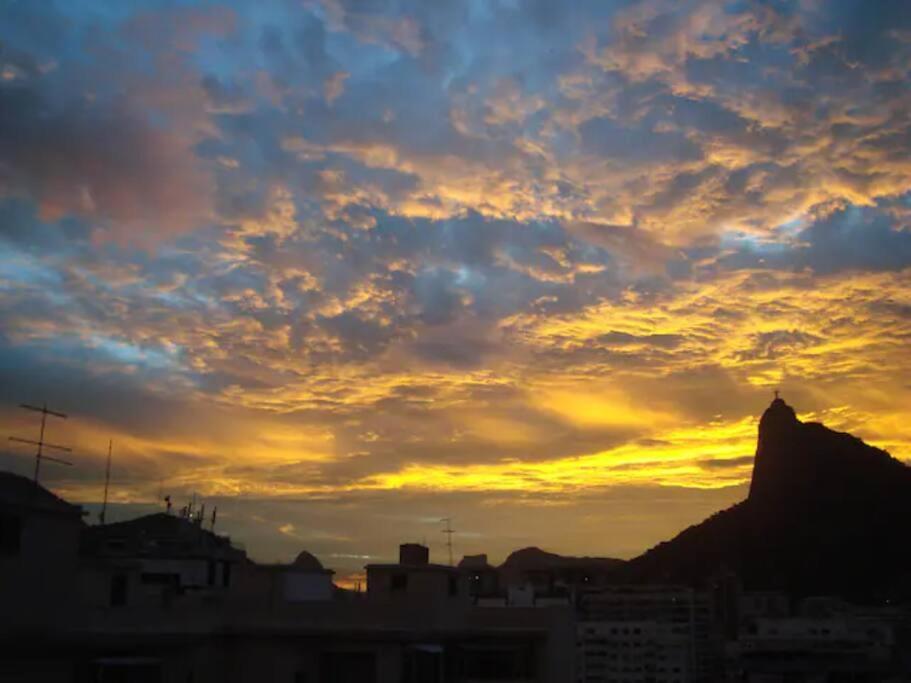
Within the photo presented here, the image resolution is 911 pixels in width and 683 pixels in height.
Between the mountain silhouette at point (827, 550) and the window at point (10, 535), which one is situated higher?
the mountain silhouette at point (827, 550)

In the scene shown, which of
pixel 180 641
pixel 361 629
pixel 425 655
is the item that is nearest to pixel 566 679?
pixel 425 655

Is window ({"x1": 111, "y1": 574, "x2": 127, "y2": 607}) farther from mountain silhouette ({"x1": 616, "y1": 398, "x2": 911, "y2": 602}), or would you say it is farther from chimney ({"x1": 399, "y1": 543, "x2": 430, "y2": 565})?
mountain silhouette ({"x1": 616, "y1": 398, "x2": 911, "y2": 602})

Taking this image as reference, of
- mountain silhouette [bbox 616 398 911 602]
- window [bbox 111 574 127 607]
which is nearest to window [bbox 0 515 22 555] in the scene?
window [bbox 111 574 127 607]

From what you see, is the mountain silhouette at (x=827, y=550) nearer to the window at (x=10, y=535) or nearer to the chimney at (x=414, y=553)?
the chimney at (x=414, y=553)

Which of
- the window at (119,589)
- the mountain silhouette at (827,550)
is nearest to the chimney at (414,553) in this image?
the window at (119,589)

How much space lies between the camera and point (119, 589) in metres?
28.2

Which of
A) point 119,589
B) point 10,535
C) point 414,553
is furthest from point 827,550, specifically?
point 10,535

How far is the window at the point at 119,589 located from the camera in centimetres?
2763

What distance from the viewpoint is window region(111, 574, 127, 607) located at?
27.6 m

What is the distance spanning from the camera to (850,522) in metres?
189

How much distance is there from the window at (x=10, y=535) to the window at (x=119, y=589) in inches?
357

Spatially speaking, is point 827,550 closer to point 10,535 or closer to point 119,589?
point 119,589

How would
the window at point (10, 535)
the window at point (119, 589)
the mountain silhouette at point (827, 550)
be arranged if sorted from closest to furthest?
the window at point (10, 535) → the window at point (119, 589) → the mountain silhouette at point (827, 550)

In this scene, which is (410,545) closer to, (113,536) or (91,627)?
(91,627)
